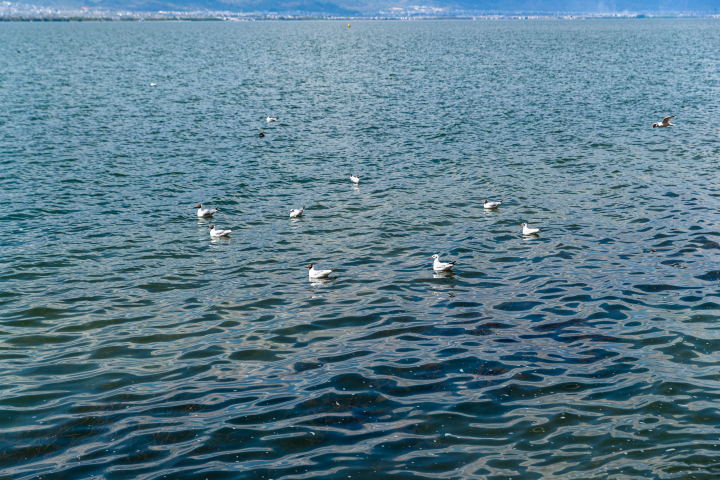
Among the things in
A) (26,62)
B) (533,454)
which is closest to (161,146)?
(533,454)

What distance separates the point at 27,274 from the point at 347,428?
13.8 meters

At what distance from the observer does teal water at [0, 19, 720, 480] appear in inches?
427

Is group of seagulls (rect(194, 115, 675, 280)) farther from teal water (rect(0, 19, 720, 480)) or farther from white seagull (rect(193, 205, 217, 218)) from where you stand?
teal water (rect(0, 19, 720, 480))

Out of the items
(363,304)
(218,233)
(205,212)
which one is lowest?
(363,304)

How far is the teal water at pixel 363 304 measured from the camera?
1084 cm

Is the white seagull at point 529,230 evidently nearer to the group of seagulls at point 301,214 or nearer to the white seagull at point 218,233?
the group of seagulls at point 301,214

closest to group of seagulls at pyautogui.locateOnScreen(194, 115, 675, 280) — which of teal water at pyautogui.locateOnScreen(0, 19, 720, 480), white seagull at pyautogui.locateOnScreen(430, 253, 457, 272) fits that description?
white seagull at pyautogui.locateOnScreen(430, 253, 457, 272)

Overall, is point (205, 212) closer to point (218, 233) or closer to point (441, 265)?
point (218, 233)

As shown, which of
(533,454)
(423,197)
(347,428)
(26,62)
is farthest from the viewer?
(26,62)

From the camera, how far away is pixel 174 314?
1638cm

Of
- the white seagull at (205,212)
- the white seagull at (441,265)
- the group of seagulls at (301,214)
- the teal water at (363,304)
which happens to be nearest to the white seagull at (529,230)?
the group of seagulls at (301,214)

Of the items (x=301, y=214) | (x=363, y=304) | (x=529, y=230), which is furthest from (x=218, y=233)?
(x=529, y=230)

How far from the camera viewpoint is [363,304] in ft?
55.4

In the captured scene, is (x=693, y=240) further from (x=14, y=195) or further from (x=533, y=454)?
(x=14, y=195)
